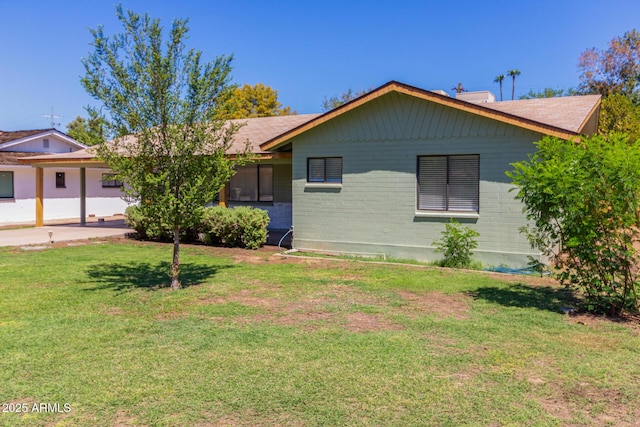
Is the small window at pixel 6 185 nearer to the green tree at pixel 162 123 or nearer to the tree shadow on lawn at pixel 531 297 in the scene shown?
the green tree at pixel 162 123

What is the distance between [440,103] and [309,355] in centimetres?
815

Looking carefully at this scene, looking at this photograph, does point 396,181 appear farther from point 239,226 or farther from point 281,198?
point 281,198

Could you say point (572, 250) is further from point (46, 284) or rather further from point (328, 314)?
point (46, 284)

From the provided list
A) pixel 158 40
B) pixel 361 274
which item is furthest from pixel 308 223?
pixel 158 40

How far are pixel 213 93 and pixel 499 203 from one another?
679 cm

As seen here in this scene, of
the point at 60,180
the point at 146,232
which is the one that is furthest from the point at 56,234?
the point at 60,180

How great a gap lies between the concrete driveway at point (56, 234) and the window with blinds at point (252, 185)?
4335 millimetres

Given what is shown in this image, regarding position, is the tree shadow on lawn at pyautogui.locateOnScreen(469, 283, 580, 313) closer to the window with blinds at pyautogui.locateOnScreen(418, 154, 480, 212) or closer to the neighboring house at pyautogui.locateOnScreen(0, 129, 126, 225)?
the window with blinds at pyautogui.locateOnScreen(418, 154, 480, 212)

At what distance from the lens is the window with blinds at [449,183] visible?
12.1 metres

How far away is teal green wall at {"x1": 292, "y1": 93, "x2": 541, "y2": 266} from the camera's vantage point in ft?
38.4

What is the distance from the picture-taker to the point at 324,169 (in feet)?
46.1

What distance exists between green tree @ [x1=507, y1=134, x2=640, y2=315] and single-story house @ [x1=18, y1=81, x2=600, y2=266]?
3.64 meters

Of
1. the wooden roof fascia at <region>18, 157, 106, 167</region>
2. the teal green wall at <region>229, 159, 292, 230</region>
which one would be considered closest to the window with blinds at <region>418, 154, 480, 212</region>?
the teal green wall at <region>229, 159, 292, 230</region>

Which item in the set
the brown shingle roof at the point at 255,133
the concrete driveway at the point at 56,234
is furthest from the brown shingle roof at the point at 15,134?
the concrete driveway at the point at 56,234
